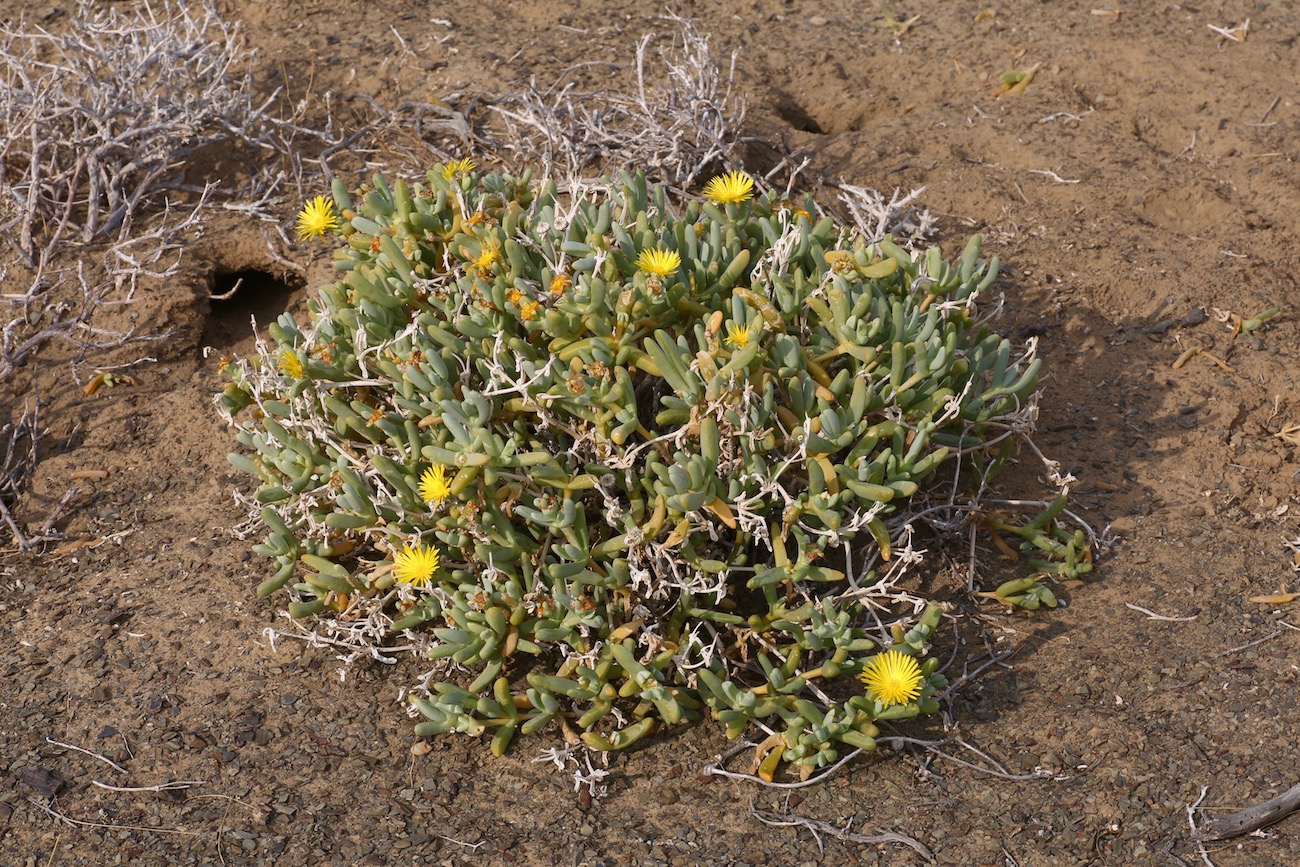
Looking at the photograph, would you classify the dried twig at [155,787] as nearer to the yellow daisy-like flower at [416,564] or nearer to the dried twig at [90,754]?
the dried twig at [90,754]

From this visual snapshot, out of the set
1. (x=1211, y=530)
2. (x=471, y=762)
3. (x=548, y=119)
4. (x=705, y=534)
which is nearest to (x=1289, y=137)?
(x=1211, y=530)

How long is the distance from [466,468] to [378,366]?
0.45m

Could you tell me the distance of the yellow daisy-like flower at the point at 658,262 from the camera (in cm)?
271

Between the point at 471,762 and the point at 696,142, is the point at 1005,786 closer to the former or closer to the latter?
the point at 471,762

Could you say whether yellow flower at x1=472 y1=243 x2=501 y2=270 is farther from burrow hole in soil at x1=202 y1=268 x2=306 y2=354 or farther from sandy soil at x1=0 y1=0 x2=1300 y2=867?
burrow hole in soil at x1=202 y1=268 x2=306 y2=354

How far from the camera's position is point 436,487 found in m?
2.56

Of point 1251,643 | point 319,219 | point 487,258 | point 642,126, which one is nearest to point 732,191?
point 487,258

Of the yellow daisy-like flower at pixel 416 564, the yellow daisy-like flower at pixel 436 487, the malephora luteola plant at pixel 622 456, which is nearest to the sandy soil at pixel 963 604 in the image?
the malephora luteola plant at pixel 622 456

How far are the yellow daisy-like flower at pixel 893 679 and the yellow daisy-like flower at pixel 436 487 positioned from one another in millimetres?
973

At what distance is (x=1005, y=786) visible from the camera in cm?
254

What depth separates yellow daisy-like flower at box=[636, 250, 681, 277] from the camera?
2.71 m

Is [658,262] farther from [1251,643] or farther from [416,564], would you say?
[1251,643]

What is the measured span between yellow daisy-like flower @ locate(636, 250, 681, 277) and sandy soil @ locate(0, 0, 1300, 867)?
3.42ft

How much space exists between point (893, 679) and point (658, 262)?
1.04 metres
